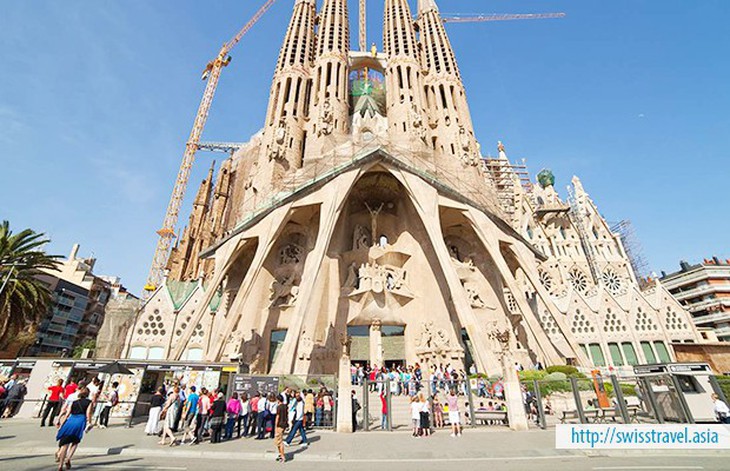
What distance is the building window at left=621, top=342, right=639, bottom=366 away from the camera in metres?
27.7

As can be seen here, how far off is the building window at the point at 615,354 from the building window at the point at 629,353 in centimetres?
45

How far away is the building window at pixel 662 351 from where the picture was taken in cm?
2795

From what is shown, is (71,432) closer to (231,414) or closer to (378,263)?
(231,414)

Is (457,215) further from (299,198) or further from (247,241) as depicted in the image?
(247,241)

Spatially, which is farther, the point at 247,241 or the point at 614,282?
the point at 614,282

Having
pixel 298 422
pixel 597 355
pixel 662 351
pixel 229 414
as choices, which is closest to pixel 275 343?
pixel 229 414

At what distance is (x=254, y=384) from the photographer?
10898 millimetres

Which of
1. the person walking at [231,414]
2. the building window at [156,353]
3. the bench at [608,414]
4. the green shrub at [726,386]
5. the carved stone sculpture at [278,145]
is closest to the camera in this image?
the person walking at [231,414]

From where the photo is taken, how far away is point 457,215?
982 inches

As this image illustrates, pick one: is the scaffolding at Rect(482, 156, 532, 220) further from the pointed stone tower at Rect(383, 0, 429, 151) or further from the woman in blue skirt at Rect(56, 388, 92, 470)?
the woman in blue skirt at Rect(56, 388, 92, 470)

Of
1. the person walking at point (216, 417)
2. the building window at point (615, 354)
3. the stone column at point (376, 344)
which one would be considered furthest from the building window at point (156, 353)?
the building window at point (615, 354)

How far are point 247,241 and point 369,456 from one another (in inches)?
758

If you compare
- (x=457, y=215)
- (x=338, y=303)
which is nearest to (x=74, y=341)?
(x=338, y=303)

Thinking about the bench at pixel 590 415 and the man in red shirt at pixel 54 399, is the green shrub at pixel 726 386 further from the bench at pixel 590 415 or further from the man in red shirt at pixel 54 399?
the man in red shirt at pixel 54 399
